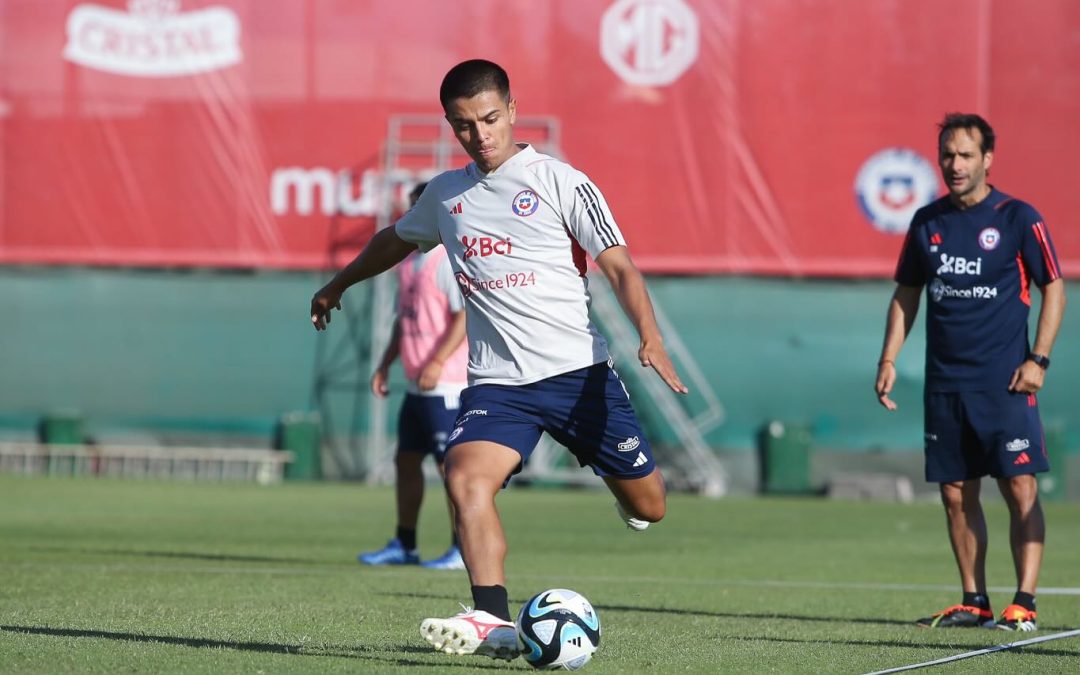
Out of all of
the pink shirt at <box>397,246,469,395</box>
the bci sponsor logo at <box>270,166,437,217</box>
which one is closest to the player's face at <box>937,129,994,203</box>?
the pink shirt at <box>397,246,469,395</box>

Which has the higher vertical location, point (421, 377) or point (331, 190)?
point (331, 190)

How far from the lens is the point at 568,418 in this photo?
6.58 meters

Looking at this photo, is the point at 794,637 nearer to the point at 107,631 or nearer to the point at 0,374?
the point at 107,631

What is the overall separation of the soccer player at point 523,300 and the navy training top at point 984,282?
2.41 m

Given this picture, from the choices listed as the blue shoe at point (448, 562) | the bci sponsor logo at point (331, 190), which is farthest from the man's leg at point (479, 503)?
the bci sponsor logo at point (331, 190)

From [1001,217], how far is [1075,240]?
1490 cm

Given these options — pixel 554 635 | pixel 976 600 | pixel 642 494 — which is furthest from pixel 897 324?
pixel 554 635

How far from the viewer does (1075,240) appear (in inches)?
890

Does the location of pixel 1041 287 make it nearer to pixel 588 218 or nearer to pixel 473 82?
pixel 588 218

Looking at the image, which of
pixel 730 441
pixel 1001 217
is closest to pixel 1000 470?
pixel 1001 217

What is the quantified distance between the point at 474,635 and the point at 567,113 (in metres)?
17.8

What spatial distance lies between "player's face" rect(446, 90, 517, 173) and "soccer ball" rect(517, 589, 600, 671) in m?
1.68

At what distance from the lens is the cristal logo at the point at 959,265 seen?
8.47 metres

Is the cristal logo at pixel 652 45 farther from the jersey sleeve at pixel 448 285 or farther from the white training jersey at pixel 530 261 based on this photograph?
the white training jersey at pixel 530 261
